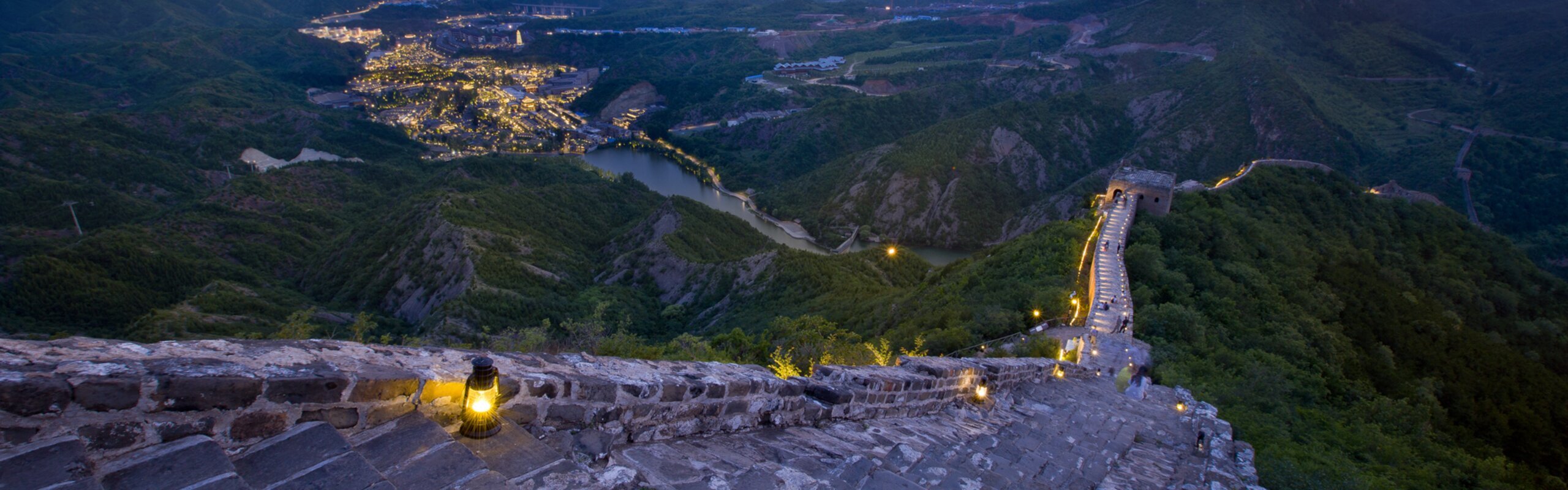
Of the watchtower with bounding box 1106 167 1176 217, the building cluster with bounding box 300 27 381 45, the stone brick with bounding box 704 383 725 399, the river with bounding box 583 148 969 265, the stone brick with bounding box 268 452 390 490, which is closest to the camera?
the stone brick with bounding box 268 452 390 490

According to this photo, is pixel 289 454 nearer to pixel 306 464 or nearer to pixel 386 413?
pixel 306 464

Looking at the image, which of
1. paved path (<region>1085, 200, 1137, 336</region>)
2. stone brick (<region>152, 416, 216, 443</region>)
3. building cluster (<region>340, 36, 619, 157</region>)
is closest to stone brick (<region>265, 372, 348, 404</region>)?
stone brick (<region>152, 416, 216, 443</region>)

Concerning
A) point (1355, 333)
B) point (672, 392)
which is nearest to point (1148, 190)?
point (1355, 333)

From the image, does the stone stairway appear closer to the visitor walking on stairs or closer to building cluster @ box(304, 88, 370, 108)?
the visitor walking on stairs

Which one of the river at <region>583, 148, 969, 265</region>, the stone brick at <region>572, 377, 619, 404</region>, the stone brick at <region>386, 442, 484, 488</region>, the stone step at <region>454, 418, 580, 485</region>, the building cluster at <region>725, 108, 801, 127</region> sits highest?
the stone brick at <region>386, 442, 484, 488</region>

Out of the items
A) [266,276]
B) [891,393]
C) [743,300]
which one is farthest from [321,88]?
[891,393]

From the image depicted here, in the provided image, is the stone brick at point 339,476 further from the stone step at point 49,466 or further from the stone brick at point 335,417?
the stone step at point 49,466

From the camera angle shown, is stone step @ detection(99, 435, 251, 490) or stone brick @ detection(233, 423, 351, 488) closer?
stone step @ detection(99, 435, 251, 490)
